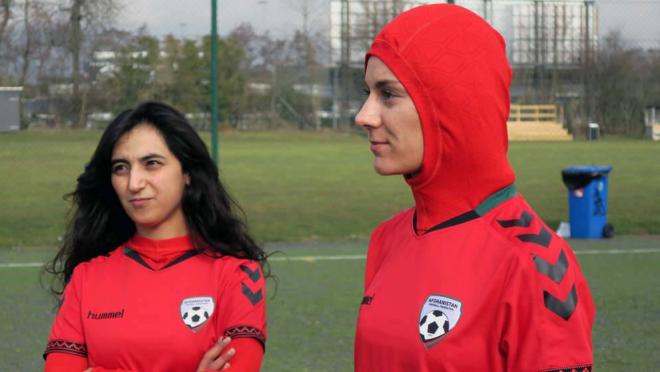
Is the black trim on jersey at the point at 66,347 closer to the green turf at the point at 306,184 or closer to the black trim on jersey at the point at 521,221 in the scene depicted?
the black trim on jersey at the point at 521,221

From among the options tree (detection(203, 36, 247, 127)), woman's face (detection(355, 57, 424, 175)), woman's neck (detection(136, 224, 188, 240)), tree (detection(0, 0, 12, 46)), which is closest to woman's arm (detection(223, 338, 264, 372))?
woman's neck (detection(136, 224, 188, 240))

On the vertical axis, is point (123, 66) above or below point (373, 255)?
above

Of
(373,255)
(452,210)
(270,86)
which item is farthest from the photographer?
(270,86)

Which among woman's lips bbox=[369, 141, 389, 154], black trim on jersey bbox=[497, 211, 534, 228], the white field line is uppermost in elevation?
woman's lips bbox=[369, 141, 389, 154]

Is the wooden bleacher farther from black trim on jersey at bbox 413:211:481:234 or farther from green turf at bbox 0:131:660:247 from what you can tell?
black trim on jersey at bbox 413:211:481:234

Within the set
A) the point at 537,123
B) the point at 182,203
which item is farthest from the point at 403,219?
the point at 537,123

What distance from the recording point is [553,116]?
1574 centimetres

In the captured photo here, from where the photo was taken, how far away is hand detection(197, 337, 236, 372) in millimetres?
3021

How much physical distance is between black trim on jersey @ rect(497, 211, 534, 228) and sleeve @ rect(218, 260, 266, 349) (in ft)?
4.08

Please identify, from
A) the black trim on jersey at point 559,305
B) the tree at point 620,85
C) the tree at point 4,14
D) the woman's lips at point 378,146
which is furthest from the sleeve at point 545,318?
the tree at point 620,85

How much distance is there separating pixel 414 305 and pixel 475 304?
0.47 feet

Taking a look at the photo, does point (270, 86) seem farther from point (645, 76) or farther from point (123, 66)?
point (645, 76)

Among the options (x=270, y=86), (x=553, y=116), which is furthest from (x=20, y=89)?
(x=553, y=116)

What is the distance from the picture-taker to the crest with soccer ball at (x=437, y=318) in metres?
1.95
